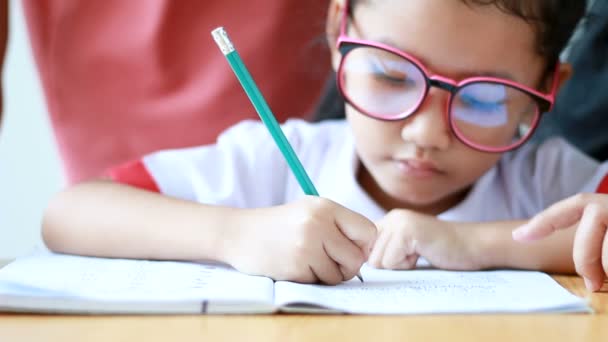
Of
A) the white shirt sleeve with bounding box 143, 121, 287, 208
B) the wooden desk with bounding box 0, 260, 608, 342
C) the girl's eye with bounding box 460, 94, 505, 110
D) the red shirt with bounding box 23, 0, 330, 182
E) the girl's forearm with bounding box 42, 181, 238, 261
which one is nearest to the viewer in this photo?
the wooden desk with bounding box 0, 260, 608, 342

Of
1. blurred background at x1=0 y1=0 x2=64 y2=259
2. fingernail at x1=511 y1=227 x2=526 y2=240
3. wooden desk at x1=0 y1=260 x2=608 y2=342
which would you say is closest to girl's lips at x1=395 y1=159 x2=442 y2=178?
fingernail at x1=511 y1=227 x2=526 y2=240

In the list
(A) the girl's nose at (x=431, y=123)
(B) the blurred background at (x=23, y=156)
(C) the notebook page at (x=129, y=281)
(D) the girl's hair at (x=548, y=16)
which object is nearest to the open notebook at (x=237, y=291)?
(C) the notebook page at (x=129, y=281)

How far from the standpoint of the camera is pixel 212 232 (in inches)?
31.9

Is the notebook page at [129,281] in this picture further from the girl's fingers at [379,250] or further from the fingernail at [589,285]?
the fingernail at [589,285]

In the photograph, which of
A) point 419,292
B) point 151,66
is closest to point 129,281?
point 419,292

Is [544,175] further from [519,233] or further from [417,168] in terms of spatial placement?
[519,233]

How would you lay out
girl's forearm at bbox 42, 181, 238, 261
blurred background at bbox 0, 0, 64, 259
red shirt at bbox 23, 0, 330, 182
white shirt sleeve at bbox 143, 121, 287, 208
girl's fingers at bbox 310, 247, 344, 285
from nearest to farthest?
girl's fingers at bbox 310, 247, 344, 285, girl's forearm at bbox 42, 181, 238, 261, white shirt sleeve at bbox 143, 121, 287, 208, red shirt at bbox 23, 0, 330, 182, blurred background at bbox 0, 0, 64, 259

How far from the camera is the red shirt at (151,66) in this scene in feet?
4.19

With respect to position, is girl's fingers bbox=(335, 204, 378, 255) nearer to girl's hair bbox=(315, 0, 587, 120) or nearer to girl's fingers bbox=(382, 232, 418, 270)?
girl's fingers bbox=(382, 232, 418, 270)

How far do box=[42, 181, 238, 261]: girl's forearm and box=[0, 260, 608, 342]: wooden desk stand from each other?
0.21 meters

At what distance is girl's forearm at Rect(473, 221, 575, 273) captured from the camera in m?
0.86

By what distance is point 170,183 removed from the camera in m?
1.05

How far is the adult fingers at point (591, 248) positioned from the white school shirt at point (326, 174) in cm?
33

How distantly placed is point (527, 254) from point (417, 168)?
18 centimetres
